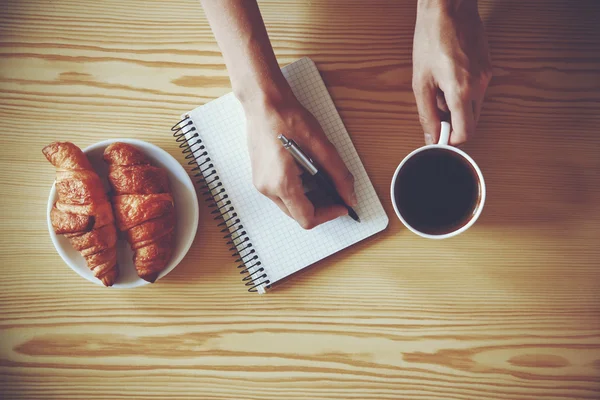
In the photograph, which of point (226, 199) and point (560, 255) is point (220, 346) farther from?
point (560, 255)

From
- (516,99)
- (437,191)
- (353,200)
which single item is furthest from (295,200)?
(516,99)

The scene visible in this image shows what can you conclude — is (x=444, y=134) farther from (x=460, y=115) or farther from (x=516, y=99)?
(x=516, y=99)

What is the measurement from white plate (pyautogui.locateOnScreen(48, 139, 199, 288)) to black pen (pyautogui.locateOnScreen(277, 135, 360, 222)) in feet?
0.79

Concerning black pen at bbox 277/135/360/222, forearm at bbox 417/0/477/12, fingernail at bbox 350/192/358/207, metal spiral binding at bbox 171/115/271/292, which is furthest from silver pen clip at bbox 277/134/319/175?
forearm at bbox 417/0/477/12

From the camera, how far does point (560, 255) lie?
893mm

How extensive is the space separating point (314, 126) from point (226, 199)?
9.6 inches

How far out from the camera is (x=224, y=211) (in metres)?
0.88

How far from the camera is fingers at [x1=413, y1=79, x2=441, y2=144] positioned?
78cm

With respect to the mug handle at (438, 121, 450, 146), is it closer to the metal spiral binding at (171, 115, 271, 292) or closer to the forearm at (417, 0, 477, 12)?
the forearm at (417, 0, 477, 12)

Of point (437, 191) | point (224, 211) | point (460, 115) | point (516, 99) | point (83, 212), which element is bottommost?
point (83, 212)

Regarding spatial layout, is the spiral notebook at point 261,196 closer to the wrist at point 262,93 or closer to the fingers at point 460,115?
the wrist at point 262,93

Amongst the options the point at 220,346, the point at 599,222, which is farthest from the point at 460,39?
the point at 220,346

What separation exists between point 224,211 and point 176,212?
0.32ft

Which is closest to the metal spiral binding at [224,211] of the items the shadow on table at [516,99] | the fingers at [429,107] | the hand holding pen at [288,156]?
the hand holding pen at [288,156]
